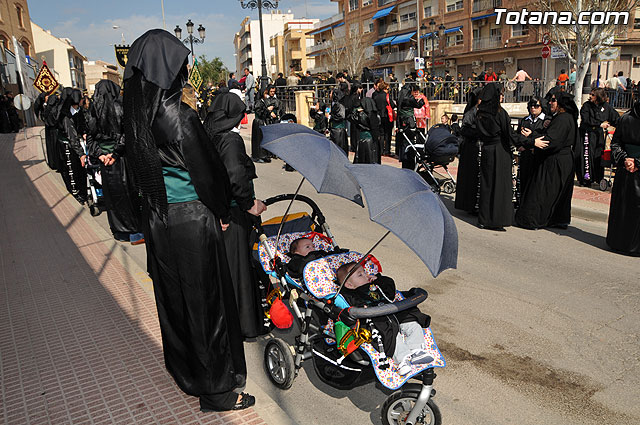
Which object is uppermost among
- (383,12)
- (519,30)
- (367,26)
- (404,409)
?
(383,12)

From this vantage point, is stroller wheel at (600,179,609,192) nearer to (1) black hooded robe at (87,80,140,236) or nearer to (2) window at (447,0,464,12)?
(1) black hooded robe at (87,80,140,236)

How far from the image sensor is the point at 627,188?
22.6ft

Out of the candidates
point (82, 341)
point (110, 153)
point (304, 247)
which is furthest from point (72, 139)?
point (304, 247)

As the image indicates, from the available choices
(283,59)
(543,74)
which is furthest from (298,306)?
(283,59)

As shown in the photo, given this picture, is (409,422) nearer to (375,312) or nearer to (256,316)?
(375,312)

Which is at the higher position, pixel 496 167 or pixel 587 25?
pixel 587 25

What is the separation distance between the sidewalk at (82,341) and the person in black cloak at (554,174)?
6.08 m

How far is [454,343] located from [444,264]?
5.96ft

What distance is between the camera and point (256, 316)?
460 cm

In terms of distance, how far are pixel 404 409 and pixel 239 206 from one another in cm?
204

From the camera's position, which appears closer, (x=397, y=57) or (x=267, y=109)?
(x=267, y=109)

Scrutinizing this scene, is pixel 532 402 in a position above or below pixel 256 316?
below

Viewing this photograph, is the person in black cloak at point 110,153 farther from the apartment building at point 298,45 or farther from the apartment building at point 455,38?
the apartment building at point 298,45

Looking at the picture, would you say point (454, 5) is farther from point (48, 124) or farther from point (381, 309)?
point (381, 309)
